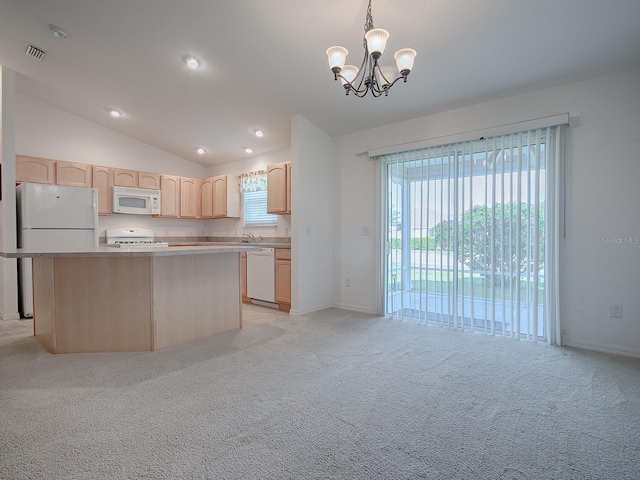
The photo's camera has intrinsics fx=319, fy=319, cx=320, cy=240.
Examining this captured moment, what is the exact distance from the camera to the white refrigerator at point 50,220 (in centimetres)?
392

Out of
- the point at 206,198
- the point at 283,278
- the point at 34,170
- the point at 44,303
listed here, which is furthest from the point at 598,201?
the point at 34,170

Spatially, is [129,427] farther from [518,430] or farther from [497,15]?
[497,15]

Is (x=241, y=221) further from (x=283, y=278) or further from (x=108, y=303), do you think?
(x=108, y=303)

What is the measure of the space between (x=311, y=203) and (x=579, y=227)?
114 inches

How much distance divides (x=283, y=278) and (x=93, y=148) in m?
3.66

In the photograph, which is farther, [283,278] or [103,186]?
[103,186]

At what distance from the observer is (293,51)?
2.97 meters

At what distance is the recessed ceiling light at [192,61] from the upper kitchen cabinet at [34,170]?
273 centimetres

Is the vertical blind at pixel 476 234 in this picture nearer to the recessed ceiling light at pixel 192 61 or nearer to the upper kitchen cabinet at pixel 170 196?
the recessed ceiling light at pixel 192 61

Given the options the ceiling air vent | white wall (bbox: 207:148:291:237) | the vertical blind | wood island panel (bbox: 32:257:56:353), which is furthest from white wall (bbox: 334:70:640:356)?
the ceiling air vent

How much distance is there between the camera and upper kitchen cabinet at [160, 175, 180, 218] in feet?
18.2

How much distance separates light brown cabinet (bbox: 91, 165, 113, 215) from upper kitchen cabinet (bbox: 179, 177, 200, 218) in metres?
1.14

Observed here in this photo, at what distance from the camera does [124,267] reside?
2816 mm

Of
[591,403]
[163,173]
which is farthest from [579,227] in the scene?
[163,173]
